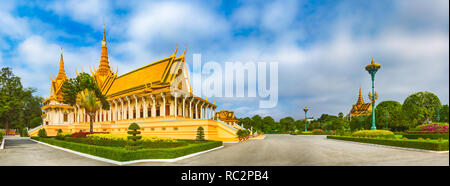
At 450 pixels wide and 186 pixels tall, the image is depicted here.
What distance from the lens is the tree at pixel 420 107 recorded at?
4366 cm

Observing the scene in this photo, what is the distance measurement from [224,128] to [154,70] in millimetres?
14567

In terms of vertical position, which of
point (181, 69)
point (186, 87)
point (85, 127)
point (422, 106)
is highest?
point (181, 69)

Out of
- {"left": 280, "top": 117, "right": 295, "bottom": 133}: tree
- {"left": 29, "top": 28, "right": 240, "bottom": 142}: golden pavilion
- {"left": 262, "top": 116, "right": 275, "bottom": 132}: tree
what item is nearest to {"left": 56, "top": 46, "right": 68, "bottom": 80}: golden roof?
{"left": 29, "top": 28, "right": 240, "bottom": 142}: golden pavilion

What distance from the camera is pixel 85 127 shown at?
35.5 meters

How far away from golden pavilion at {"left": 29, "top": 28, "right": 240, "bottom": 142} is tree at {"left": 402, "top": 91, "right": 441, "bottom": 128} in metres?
37.7

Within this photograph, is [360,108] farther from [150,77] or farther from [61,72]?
[61,72]

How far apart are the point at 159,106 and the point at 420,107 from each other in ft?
170

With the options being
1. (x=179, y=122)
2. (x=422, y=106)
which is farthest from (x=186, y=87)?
(x=422, y=106)

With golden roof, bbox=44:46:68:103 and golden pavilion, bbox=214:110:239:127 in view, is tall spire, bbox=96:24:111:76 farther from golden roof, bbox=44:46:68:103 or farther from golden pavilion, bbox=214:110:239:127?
golden pavilion, bbox=214:110:239:127

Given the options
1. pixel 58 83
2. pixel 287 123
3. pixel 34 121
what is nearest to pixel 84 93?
pixel 58 83

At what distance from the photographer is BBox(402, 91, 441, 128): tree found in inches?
1719
